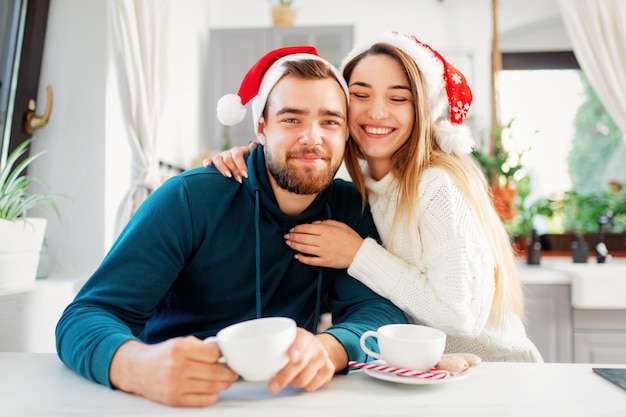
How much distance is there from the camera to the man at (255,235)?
120cm

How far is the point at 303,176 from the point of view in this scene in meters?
1.37

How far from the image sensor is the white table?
2.52 ft

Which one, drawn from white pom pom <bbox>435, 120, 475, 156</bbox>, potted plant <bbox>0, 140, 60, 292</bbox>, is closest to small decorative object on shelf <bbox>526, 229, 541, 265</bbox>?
white pom pom <bbox>435, 120, 475, 156</bbox>

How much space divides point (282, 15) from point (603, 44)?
6.70 feet

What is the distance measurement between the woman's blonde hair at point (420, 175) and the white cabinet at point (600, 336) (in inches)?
43.9

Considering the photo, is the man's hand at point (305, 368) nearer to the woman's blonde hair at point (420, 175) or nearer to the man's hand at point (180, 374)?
the man's hand at point (180, 374)

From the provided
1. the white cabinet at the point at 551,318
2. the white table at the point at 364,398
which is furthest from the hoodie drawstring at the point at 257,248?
the white cabinet at the point at 551,318

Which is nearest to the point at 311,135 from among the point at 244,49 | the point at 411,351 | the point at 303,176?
the point at 303,176

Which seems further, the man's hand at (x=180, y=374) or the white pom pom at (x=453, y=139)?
the white pom pom at (x=453, y=139)

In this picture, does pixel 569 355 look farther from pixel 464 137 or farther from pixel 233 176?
pixel 233 176

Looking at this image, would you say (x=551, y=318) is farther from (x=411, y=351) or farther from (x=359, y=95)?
(x=411, y=351)

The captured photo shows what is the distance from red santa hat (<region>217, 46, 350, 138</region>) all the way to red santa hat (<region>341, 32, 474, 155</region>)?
22 cm

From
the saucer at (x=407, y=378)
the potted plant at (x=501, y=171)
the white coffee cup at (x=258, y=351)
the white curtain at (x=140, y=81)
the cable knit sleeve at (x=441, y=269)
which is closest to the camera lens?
the white coffee cup at (x=258, y=351)

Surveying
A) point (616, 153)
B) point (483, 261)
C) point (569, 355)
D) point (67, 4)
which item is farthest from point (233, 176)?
point (616, 153)
